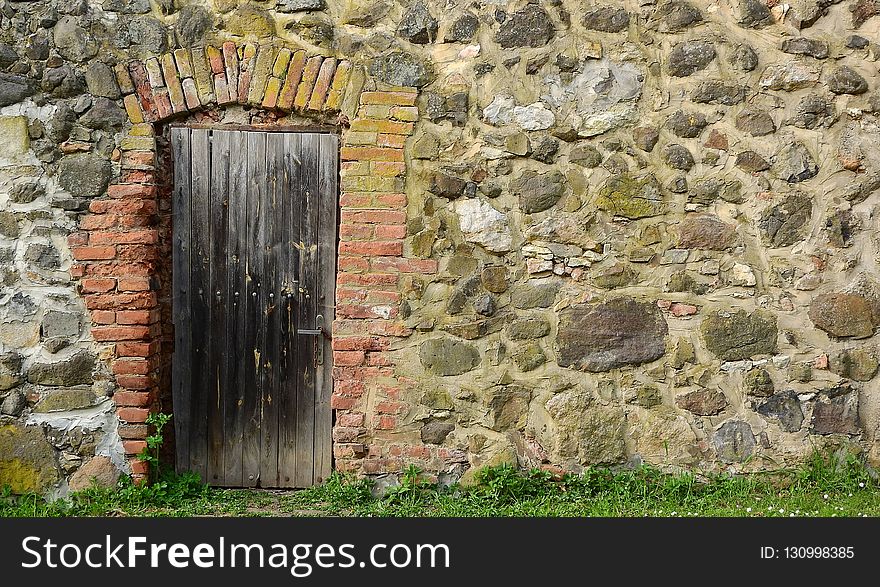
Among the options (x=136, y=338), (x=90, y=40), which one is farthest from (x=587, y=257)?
(x=90, y=40)

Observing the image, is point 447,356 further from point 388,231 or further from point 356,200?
point 356,200

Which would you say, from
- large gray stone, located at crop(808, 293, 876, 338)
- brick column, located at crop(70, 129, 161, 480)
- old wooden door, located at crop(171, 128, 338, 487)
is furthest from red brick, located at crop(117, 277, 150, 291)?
large gray stone, located at crop(808, 293, 876, 338)

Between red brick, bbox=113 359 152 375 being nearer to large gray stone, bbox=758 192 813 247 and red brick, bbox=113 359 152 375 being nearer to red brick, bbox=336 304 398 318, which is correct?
red brick, bbox=336 304 398 318

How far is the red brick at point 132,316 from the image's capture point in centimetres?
415

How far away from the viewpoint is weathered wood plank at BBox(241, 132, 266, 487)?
4.30m

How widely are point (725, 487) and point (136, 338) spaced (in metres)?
3.15

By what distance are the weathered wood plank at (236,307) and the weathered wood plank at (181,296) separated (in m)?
0.22

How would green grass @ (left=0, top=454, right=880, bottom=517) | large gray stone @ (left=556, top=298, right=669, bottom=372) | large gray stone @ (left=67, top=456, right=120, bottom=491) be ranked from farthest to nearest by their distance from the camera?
large gray stone @ (left=556, top=298, right=669, bottom=372) → large gray stone @ (left=67, top=456, right=120, bottom=491) → green grass @ (left=0, top=454, right=880, bottom=517)

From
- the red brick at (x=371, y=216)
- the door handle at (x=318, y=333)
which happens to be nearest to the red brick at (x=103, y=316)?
the door handle at (x=318, y=333)

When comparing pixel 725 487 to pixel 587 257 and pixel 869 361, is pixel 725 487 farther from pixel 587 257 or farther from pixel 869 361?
pixel 587 257

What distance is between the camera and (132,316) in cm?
415

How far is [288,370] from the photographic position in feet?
14.4

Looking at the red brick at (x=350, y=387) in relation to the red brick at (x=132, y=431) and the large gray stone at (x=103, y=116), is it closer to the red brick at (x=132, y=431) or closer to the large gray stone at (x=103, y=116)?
the red brick at (x=132, y=431)

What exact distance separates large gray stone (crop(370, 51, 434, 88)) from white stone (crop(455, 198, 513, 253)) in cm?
68
